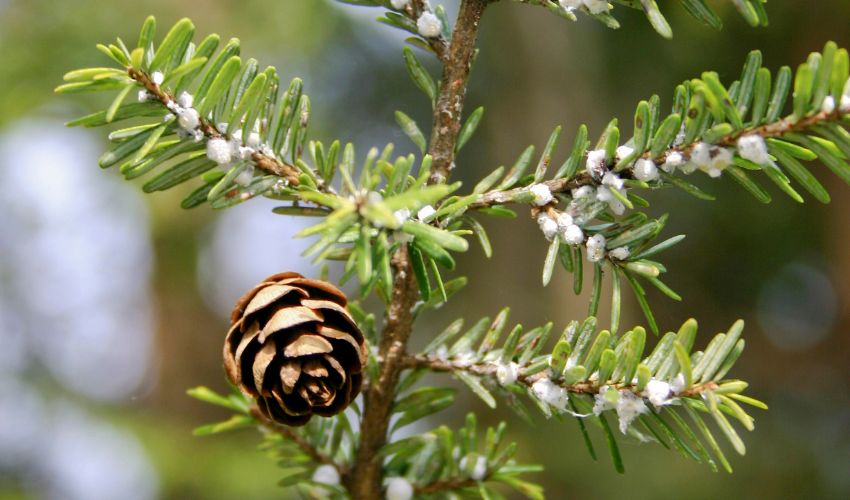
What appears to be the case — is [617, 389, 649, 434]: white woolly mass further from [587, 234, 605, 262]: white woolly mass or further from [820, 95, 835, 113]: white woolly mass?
[820, 95, 835, 113]: white woolly mass

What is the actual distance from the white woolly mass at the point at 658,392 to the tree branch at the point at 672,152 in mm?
137

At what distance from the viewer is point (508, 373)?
573mm

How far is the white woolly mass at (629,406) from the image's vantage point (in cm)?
50

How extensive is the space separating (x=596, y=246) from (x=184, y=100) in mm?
294

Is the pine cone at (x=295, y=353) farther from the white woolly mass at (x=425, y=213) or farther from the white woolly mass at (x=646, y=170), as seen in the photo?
the white woolly mass at (x=646, y=170)

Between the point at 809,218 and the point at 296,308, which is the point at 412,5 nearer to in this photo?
the point at 296,308

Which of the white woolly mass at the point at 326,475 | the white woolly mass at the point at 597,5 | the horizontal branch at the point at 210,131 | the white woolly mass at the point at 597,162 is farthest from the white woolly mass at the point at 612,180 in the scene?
the white woolly mass at the point at 326,475

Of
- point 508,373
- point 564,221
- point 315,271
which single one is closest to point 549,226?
point 564,221

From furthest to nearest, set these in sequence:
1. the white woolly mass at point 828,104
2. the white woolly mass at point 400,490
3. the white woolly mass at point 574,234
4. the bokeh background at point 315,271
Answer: the bokeh background at point 315,271 → the white woolly mass at point 400,490 → the white woolly mass at point 574,234 → the white woolly mass at point 828,104

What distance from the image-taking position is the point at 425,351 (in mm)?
645

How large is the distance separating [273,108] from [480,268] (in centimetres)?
222

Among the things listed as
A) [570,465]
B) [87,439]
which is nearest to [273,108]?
[570,465]

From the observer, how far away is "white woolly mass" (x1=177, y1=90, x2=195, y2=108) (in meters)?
0.51

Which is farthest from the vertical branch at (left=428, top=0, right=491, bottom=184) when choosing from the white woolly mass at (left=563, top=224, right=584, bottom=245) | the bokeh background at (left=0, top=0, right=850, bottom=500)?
the bokeh background at (left=0, top=0, right=850, bottom=500)
